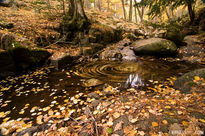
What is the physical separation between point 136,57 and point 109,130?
682 cm

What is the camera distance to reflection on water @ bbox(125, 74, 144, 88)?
374 cm

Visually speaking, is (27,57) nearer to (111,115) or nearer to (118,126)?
(111,115)

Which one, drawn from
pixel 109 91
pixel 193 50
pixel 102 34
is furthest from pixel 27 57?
pixel 193 50

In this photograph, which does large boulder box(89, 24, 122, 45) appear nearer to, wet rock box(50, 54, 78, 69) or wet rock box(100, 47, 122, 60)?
wet rock box(100, 47, 122, 60)

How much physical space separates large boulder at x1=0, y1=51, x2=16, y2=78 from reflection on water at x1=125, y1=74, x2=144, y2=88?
5.36 m

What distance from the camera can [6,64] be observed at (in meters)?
4.68

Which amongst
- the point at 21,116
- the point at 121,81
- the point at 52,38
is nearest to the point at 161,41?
the point at 121,81

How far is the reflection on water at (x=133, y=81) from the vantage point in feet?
12.3

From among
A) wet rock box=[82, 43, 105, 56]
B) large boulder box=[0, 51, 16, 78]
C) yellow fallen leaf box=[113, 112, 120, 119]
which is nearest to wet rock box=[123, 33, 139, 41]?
wet rock box=[82, 43, 105, 56]

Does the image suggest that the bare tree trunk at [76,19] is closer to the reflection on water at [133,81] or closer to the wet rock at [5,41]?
the wet rock at [5,41]

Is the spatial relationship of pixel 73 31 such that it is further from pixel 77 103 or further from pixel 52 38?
pixel 77 103

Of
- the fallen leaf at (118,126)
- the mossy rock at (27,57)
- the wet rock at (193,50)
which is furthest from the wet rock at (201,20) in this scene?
the mossy rock at (27,57)

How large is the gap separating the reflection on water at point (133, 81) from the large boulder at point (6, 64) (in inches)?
211

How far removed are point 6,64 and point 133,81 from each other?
5.64m
